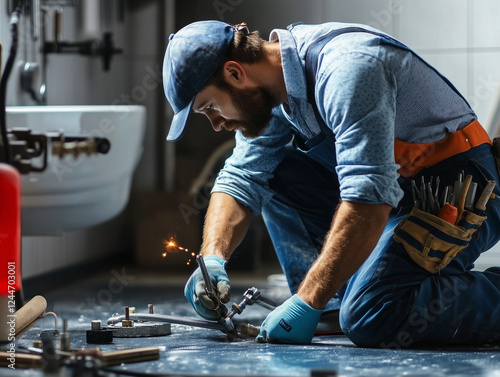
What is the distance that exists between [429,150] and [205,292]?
0.56 metres

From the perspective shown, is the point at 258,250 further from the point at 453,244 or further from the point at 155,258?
the point at 453,244

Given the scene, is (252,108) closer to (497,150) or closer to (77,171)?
(497,150)

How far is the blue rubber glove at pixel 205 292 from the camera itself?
1693 mm

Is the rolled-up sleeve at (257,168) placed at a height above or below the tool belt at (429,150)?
below

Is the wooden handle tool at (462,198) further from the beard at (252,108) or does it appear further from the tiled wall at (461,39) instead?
the tiled wall at (461,39)

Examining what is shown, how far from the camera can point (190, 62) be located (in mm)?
1604

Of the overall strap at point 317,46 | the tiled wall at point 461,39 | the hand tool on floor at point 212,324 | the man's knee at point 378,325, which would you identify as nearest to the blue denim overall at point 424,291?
the man's knee at point 378,325

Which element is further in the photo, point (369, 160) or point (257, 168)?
point (257, 168)

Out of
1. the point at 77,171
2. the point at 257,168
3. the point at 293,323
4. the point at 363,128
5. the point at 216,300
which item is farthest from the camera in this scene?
the point at 77,171

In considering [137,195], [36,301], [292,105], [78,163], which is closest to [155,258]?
[137,195]

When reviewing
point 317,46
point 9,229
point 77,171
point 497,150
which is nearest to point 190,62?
point 317,46

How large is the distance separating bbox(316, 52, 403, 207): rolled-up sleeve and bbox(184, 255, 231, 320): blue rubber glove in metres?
0.38

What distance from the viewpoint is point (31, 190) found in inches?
91.7

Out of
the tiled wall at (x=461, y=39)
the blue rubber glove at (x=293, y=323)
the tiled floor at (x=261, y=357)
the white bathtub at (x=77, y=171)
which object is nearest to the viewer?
the tiled floor at (x=261, y=357)
